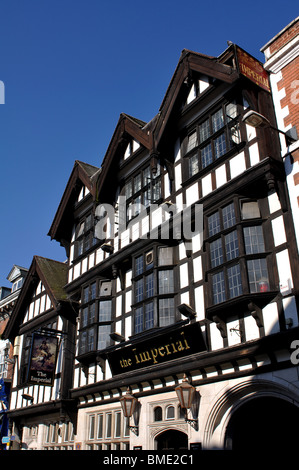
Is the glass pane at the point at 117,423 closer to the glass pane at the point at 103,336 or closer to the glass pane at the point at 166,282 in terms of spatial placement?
the glass pane at the point at 103,336

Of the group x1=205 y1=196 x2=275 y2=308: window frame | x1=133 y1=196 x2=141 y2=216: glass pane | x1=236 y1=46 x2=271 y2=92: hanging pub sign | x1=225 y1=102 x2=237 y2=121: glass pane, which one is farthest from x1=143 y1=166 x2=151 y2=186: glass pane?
x1=236 y1=46 x2=271 y2=92: hanging pub sign

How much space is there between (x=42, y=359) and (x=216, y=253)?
9.11 m

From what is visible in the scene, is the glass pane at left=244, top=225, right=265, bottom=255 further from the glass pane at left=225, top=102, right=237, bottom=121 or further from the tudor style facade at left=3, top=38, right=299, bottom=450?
the glass pane at left=225, top=102, right=237, bottom=121

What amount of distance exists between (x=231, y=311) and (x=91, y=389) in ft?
23.0

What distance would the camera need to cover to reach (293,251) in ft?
35.2

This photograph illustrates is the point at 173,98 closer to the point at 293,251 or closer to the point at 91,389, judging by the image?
the point at 293,251

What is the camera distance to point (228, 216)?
12.6m

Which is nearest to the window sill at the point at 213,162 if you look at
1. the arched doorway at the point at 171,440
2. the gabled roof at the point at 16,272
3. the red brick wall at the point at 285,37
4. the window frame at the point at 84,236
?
the red brick wall at the point at 285,37

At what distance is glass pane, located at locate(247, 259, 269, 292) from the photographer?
11.1m

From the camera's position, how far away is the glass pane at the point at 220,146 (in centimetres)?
1349

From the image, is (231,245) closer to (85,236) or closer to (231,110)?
(231,110)

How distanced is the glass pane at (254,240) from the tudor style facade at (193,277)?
26mm

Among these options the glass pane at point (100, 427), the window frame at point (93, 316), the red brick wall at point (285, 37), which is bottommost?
the glass pane at point (100, 427)
